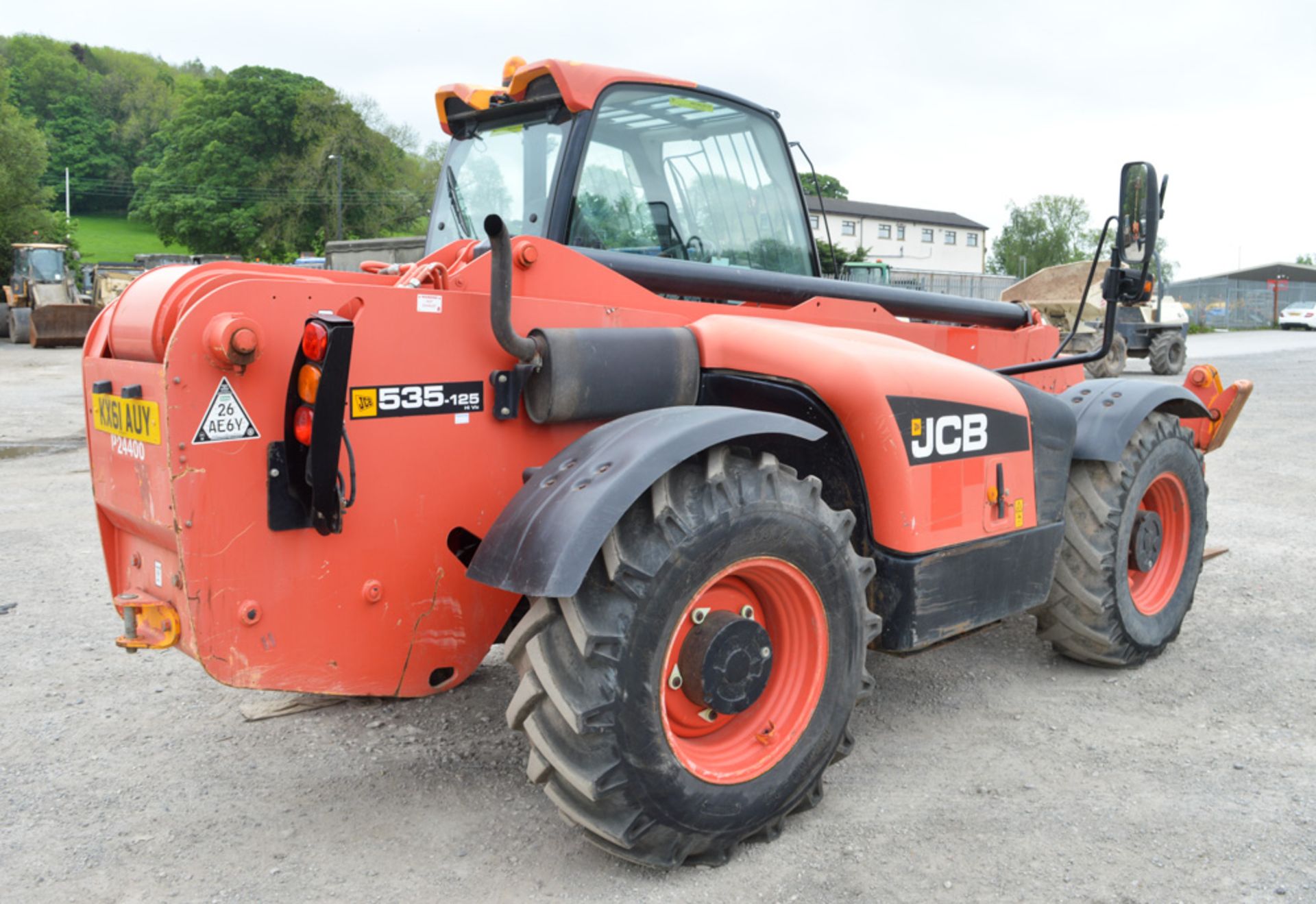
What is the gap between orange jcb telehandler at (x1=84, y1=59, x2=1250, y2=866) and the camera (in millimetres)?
2734

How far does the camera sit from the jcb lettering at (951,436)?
3430 mm

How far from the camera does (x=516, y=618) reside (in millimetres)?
3395

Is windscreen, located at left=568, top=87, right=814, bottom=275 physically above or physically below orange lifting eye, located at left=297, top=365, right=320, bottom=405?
above

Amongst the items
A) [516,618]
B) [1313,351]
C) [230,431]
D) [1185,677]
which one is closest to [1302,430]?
[1185,677]

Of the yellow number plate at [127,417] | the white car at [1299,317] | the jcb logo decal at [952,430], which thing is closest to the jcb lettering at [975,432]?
the jcb logo decal at [952,430]

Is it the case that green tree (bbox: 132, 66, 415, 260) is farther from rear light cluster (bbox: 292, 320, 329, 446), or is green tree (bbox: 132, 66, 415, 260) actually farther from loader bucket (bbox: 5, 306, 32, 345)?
rear light cluster (bbox: 292, 320, 329, 446)

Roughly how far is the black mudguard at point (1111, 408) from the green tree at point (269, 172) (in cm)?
5339

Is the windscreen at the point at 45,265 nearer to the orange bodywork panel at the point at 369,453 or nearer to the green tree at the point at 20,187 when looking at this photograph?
the green tree at the point at 20,187

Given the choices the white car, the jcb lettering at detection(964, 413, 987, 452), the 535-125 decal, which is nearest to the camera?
→ the 535-125 decal

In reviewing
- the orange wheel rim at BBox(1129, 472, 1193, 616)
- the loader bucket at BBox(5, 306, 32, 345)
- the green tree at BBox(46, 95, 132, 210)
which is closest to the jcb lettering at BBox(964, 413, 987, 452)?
the orange wheel rim at BBox(1129, 472, 1193, 616)

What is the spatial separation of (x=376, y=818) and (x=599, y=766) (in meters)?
0.97

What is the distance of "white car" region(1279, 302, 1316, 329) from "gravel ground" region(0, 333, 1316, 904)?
4305 cm

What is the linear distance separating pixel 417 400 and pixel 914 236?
80.2 m

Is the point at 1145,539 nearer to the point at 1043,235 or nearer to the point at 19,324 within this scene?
the point at 19,324
